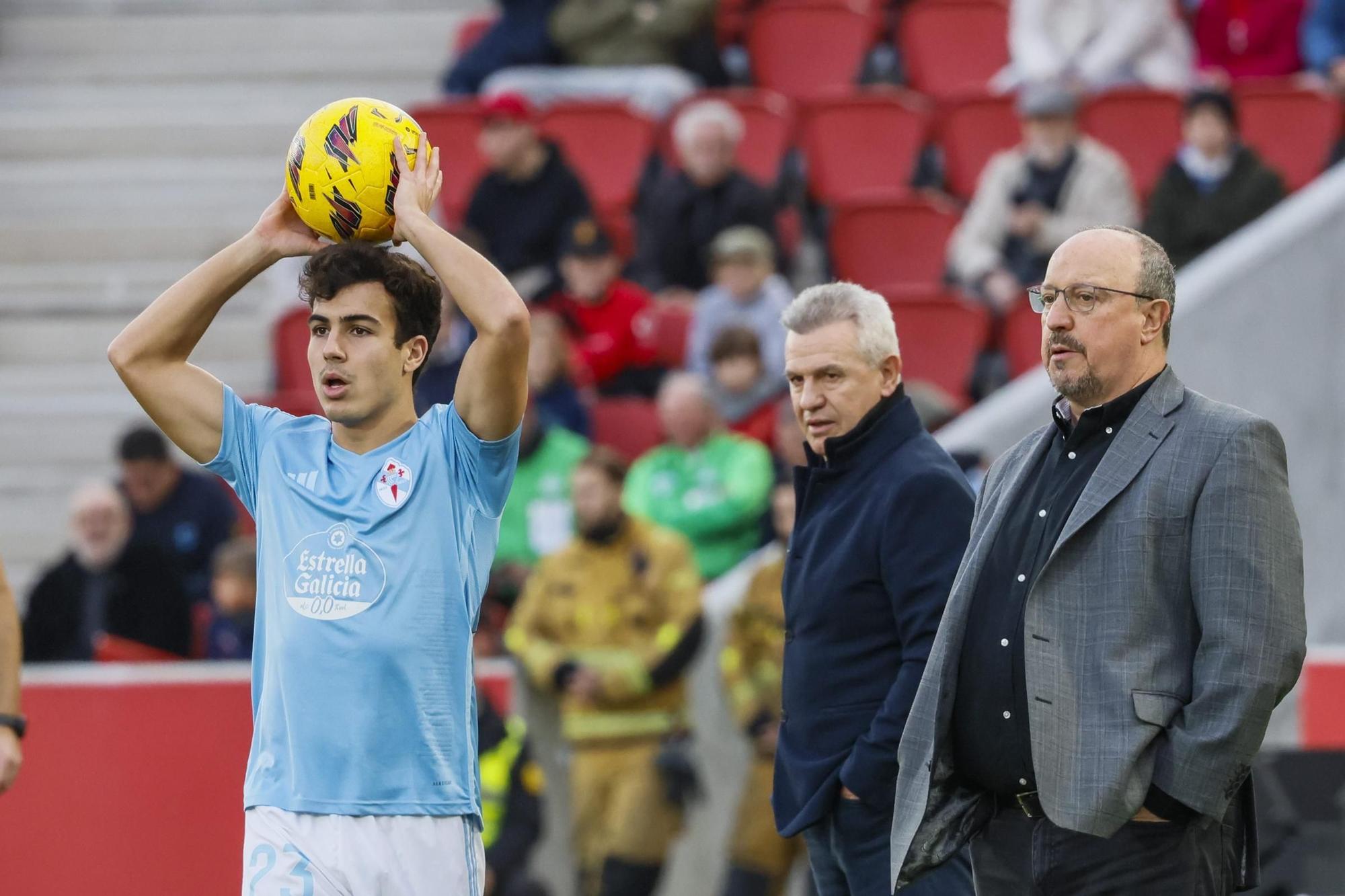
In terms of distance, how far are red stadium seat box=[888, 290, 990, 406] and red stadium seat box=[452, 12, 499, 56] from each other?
410 cm

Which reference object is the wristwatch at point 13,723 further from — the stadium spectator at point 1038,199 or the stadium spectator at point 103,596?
the stadium spectator at point 1038,199

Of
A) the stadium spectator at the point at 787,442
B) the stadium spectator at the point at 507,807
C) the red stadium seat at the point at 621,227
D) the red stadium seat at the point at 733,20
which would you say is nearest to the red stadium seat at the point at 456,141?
the red stadium seat at the point at 621,227

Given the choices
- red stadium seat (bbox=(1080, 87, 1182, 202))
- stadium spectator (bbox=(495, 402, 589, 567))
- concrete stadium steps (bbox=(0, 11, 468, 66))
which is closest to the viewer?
stadium spectator (bbox=(495, 402, 589, 567))

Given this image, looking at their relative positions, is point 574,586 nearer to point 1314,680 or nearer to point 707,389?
point 707,389

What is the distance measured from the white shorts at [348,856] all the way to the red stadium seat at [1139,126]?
793 centimetres

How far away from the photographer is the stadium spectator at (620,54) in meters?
11.9

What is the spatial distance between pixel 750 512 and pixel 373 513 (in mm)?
4558

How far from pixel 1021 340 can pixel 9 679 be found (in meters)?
6.14

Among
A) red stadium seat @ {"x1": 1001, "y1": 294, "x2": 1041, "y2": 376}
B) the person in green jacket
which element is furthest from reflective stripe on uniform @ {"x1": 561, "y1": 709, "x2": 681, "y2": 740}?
red stadium seat @ {"x1": 1001, "y1": 294, "x2": 1041, "y2": 376}

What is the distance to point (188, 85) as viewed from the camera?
43.2 ft

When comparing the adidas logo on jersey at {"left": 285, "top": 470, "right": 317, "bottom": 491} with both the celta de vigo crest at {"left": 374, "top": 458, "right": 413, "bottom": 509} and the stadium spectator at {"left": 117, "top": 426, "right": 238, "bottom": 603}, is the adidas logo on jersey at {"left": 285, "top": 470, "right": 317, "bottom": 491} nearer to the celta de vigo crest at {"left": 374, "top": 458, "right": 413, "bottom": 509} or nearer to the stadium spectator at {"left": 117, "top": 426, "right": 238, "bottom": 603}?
the celta de vigo crest at {"left": 374, "top": 458, "right": 413, "bottom": 509}

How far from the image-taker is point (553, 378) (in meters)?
9.09

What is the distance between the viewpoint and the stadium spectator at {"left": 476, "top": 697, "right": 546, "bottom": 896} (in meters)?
7.23

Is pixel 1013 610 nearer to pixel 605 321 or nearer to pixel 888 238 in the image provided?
pixel 605 321
